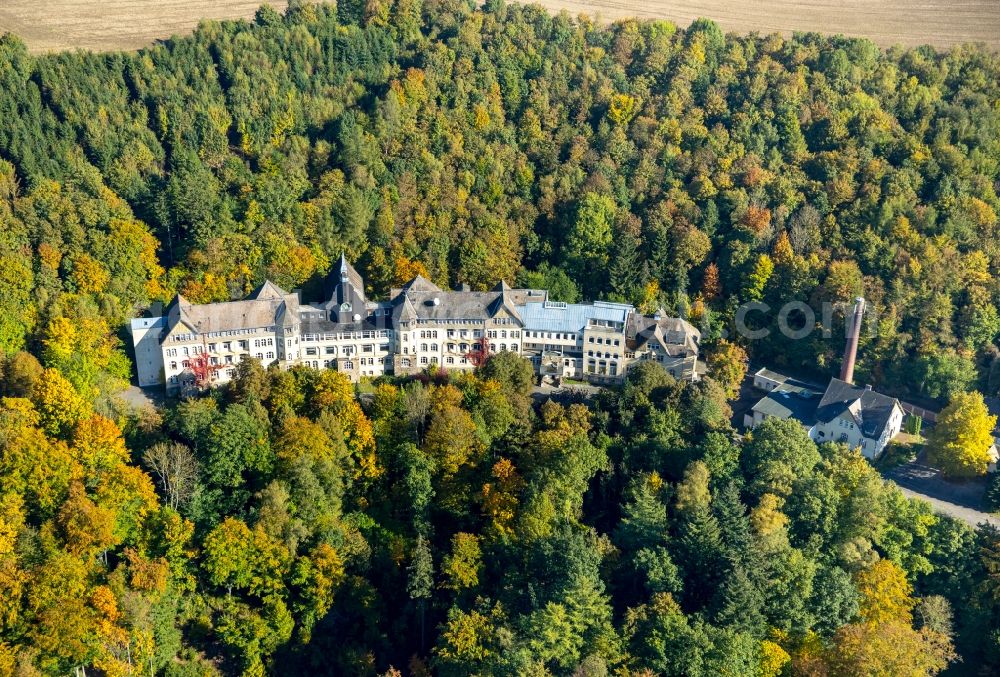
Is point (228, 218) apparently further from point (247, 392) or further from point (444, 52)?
point (444, 52)

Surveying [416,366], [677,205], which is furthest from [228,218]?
[677,205]

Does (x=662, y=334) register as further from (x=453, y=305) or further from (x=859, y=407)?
(x=453, y=305)

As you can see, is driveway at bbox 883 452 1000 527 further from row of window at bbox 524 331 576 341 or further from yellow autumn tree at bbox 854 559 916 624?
row of window at bbox 524 331 576 341

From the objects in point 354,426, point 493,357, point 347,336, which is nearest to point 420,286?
point 347,336

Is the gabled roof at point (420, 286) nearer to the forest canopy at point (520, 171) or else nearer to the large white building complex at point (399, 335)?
the large white building complex at point (399, 335)

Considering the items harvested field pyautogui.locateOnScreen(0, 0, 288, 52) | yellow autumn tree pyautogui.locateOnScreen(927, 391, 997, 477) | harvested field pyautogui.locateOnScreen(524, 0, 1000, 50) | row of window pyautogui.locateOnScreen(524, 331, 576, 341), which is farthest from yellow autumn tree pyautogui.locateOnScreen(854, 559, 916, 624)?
harvested field pyautogui.locateOnScreen(0, 0, 288, 52)
